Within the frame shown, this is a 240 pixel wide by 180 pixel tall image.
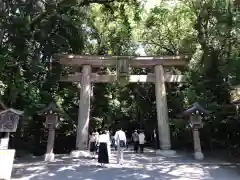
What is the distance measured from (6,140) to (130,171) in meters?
4.77

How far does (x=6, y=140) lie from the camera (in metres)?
9.32

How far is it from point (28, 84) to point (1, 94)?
1.86 metres

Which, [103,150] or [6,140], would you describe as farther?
[103,150]

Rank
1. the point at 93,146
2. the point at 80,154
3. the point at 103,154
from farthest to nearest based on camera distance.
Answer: the point at 80,154, the point at 93,146, the point at 103,154

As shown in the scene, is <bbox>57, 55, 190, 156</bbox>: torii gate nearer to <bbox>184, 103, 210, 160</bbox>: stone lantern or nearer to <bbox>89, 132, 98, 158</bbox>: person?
<bbox>89, 132, 98, 158</bbox>: person

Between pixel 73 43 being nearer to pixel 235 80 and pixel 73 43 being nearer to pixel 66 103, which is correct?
pixel 66 103

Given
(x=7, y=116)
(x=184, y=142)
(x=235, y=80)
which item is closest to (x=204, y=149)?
(x=184, y=142)

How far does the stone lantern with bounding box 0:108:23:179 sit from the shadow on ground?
1.55 feet

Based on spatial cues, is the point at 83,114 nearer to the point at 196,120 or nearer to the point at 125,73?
the point at 125,73

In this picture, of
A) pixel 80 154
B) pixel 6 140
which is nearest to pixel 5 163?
pixel 6 140

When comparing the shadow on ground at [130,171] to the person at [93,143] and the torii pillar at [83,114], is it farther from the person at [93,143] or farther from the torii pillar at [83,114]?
the torii pillar at [83,114]

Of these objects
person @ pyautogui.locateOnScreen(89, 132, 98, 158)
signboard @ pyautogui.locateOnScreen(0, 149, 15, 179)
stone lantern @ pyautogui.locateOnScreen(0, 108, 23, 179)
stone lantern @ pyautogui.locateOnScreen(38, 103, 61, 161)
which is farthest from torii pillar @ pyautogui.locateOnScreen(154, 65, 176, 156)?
signboard @ pyautogui.locateOnScreen(0, 149, 15, 179)

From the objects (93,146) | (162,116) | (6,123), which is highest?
(162,116)

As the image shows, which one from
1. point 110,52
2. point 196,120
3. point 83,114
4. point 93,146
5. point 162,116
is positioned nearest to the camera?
point 196,120
